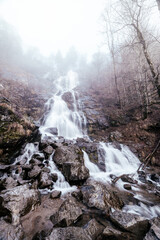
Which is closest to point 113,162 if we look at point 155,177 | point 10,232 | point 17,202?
point 155,177

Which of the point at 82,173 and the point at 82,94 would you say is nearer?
the point at 82,173

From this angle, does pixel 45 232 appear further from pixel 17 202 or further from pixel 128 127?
pixel 128 127

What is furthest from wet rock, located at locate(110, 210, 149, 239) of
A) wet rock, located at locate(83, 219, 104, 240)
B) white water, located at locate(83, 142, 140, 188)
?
white water, located at locate(83, 142, 140, 188)

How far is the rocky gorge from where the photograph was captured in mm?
2457

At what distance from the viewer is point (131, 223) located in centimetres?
245

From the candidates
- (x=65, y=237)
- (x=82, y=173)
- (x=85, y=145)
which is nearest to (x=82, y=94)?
(x=85, y=145)

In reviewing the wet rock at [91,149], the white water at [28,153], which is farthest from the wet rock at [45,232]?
A: the wet rock at [91,149]

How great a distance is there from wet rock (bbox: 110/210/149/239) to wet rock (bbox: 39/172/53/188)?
2645 millimetres

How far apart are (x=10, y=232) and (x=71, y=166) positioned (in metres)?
2.83

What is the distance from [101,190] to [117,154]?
4581 millimetres

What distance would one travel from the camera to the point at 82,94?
788 inches

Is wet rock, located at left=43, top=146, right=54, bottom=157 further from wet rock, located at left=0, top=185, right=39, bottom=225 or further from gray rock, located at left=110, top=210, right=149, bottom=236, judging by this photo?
gray rock, located at left=110, top=210, right=149, bottom=236

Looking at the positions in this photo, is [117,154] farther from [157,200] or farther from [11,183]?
[11,183]

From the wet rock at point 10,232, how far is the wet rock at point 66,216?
78 centimetres
